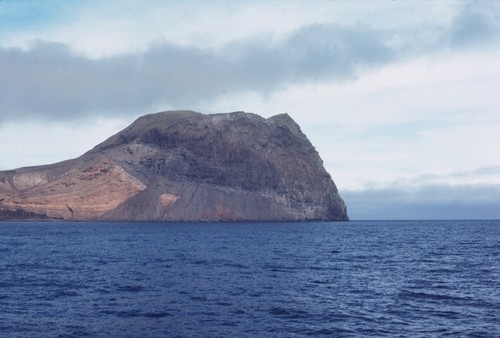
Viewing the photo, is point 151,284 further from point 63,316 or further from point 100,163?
point 100,163

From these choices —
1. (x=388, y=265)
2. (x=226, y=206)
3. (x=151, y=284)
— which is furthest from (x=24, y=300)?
(x=226, y=206)

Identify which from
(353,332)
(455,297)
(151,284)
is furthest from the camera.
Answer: (151,284)

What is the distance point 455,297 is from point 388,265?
1718cm

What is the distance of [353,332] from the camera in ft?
82.6

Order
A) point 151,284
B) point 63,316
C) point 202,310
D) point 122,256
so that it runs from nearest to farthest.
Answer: point 63,316 < point 202,310 < point 151,284 < point 122,256

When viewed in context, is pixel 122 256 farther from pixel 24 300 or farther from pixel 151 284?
pixel 24 300

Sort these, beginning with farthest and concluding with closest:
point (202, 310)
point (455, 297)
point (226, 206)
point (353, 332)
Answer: point (226, 206), point (455, 297), point (202, 310), point (353, 332)

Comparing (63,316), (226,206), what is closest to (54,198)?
(226,206)

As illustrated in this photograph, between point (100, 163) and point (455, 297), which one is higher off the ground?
point (100, 163)

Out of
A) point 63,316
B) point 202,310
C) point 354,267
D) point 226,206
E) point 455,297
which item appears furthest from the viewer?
point 226,206

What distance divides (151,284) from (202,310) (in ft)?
30.1

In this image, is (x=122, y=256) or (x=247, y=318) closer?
(x=247, y=318)

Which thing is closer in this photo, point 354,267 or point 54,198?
point 354,267

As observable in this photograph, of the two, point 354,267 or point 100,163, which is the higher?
point 100,163
